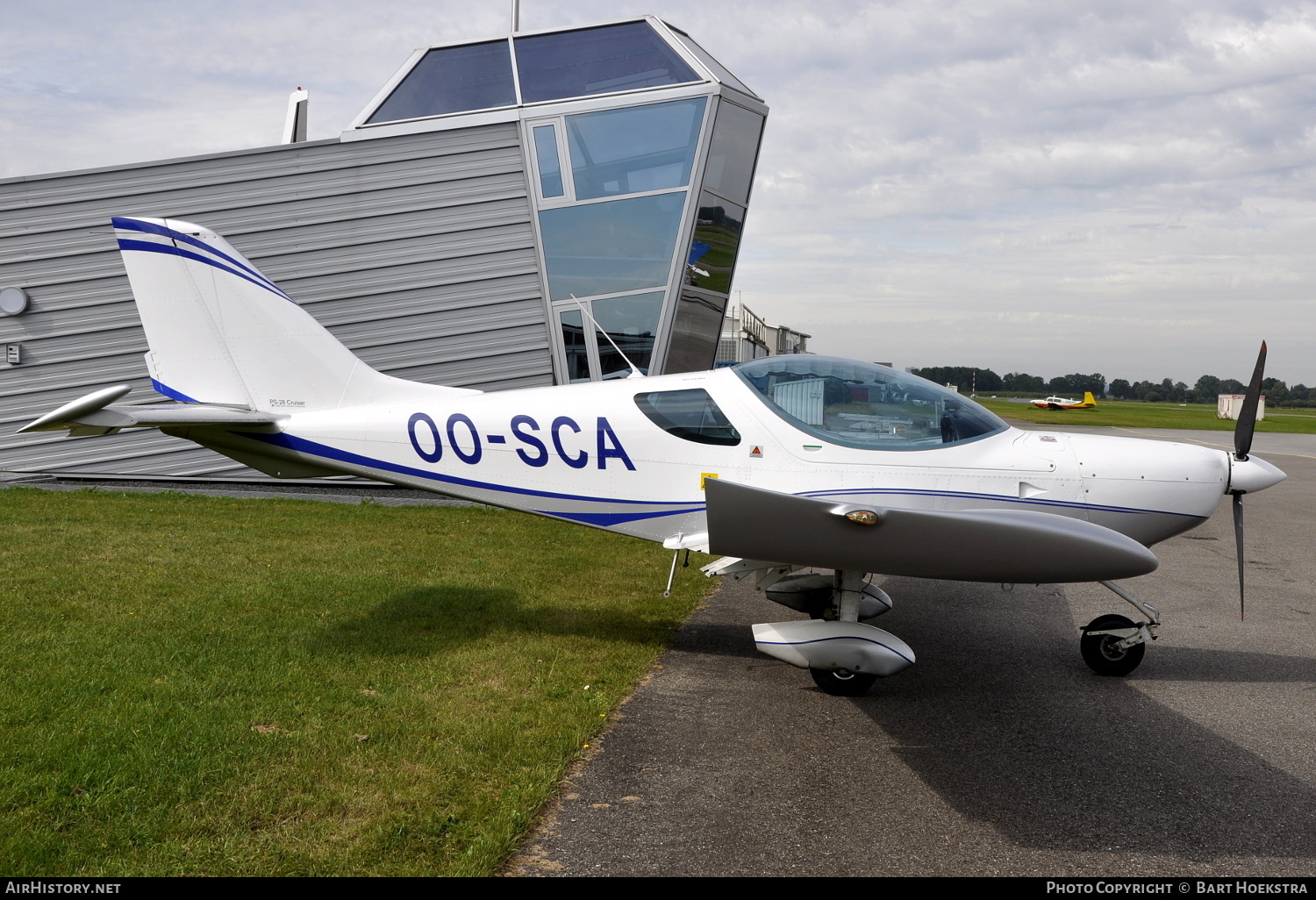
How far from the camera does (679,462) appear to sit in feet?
19.7

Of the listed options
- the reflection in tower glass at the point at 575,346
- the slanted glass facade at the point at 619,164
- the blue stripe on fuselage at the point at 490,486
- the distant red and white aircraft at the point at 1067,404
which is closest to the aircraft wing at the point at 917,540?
the blue stripe on fuselage at the point at 490,486

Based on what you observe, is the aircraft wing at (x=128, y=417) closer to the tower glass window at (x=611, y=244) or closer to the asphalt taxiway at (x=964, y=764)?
the asphalt taxiway at (x=964, y=764)

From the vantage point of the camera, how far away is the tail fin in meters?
6.46

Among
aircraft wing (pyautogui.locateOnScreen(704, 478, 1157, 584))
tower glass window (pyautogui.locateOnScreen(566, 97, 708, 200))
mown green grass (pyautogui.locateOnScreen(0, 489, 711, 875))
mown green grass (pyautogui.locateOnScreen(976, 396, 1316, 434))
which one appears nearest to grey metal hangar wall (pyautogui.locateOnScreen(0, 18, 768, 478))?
tower glass window (pyautogui.locateOnScreen(566, 97, 708, 200))

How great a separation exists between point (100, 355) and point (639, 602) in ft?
30.1

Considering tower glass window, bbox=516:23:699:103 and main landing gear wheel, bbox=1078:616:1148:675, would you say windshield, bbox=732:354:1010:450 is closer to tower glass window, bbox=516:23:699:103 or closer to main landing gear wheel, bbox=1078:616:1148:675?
main landing gear wheel, bbox=1078:616:1148:675

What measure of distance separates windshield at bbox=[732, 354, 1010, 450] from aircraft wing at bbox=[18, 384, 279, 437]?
11.8 ft

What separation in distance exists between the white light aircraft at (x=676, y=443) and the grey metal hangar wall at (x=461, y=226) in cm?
579

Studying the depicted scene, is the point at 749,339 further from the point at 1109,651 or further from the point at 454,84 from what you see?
the point at 1109,651

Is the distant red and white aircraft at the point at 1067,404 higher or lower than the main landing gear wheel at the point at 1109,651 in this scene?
lower

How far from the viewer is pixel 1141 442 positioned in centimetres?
596

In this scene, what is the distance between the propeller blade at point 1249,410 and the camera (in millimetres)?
5738

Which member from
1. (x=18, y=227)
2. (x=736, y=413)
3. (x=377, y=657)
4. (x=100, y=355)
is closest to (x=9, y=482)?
(x=100, y=355)

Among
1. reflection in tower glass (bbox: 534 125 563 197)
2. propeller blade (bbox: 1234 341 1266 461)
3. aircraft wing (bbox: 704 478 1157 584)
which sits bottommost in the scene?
aircraft wing (bbox: 704 478 1157 584)
